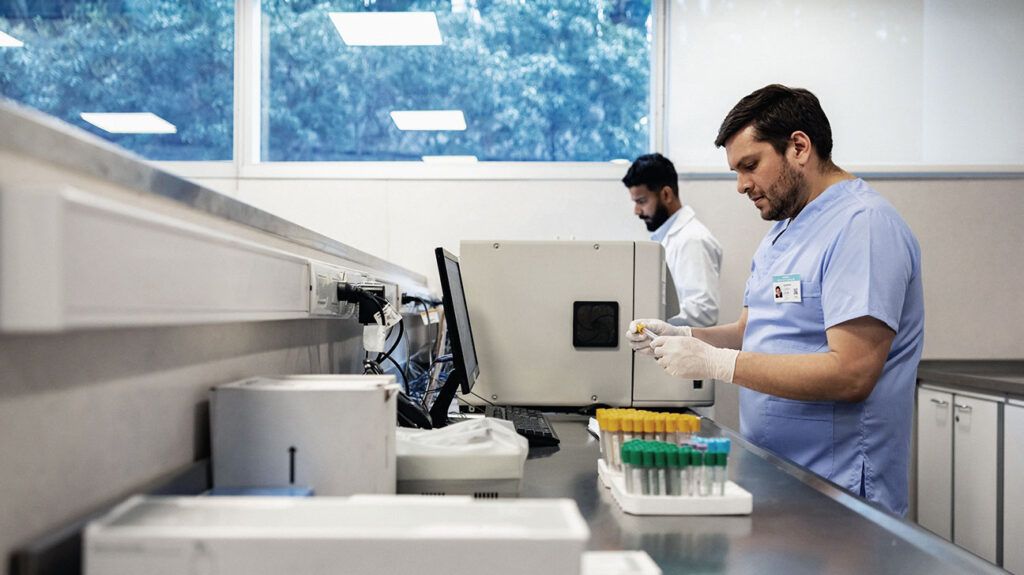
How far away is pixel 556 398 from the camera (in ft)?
5.76

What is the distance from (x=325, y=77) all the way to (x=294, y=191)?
0.54m

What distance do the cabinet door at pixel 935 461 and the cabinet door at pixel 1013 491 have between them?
30cm

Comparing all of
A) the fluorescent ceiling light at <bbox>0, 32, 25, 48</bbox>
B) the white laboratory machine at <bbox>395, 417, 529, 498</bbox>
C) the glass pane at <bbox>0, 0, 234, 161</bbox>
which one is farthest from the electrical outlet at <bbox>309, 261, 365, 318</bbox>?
the fluorescent ceiling light at <bbox>0, 32, 25, 48</bbox>

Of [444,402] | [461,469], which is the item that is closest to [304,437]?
[461,469]

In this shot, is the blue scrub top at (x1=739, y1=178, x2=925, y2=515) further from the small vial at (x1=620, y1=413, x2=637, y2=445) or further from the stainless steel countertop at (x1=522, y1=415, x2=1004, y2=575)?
the small vial at (x1=620, y1=413, x2=637, y2=445)

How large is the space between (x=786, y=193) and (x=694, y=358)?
433mm

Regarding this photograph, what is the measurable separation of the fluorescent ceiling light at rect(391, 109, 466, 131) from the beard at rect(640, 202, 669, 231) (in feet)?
3.07

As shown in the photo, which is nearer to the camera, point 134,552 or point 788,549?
point 134,552

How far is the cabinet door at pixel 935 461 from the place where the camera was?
2.72 m

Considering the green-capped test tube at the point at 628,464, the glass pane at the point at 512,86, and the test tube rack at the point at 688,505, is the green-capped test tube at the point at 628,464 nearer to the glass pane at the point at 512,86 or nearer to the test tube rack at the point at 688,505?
the test tube rack at the point at 688,505

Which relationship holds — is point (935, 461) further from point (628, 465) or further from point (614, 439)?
point (628, 465)

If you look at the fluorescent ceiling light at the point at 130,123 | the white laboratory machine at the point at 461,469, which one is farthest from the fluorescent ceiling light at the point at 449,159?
the white laboratory machine at the point at 461,469

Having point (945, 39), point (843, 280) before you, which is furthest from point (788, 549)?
point (945, 39)

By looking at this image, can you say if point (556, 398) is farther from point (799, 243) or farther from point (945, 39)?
point (945, 39)
